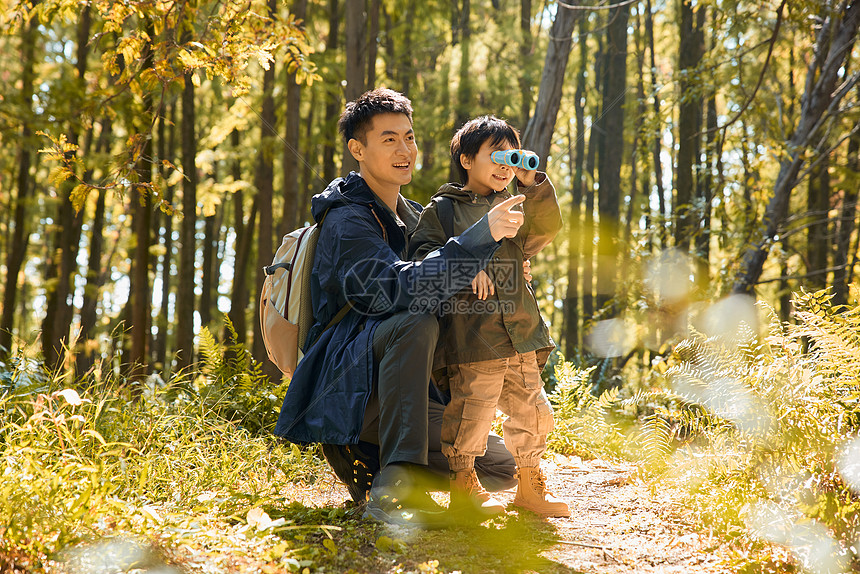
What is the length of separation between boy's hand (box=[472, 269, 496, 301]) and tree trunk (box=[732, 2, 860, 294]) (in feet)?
16.0

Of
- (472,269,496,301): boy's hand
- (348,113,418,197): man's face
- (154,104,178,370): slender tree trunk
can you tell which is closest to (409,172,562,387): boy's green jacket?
(472,269,496,301): boy's hand

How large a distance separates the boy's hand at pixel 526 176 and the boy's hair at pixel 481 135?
0.18 meters

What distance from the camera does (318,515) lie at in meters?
2.64

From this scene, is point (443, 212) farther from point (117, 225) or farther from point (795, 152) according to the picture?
point (117, 225)

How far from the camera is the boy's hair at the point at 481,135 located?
9.37 ft

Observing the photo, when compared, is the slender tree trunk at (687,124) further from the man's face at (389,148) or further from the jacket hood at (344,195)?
the jacket hood at (344,195)

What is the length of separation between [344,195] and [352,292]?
0.51 metres

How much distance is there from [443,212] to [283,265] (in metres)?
0.85

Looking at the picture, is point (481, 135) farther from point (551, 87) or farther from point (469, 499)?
point (551, 87)

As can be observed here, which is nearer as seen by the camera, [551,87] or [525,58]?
[551,87]

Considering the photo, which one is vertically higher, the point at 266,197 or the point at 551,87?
the point at 551,87

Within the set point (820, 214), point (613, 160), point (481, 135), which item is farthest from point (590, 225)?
point (481, 135)

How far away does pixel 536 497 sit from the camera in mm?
2900

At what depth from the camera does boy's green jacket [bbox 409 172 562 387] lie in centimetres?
278
